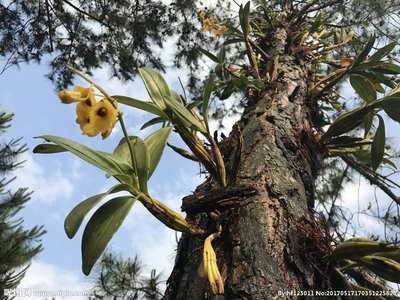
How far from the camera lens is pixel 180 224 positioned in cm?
106

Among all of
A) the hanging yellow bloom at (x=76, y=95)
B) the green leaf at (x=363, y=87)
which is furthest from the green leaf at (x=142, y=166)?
the green leaf at (x=363, y=87)

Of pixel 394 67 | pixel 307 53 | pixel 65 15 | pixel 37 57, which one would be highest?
pixel 65 15

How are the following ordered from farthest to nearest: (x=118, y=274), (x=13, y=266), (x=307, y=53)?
(x=13, y=266) < (x=118, y=274) < (x=307, y=53)

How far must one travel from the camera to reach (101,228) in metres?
0.90

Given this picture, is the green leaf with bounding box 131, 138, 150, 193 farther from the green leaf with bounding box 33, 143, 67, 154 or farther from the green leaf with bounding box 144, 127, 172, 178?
the green leaf with bounding box 33, 143, 67, 154

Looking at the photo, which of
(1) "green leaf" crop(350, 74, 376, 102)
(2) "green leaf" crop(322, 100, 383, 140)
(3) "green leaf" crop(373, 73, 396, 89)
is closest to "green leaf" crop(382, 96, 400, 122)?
(2) "green leaf" crop(322, 100, 383, 140)

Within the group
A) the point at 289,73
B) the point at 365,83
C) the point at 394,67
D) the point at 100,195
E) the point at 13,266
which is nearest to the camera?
the point at 100,195

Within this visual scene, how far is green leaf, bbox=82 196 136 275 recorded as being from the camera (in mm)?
880

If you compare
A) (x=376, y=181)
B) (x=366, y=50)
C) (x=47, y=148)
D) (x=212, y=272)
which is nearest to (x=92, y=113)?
(x=47, y=148)

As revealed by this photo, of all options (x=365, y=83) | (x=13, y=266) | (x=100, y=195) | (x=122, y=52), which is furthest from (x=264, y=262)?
(x=13, y=266)

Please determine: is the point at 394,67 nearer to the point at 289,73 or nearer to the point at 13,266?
the point at 289,73

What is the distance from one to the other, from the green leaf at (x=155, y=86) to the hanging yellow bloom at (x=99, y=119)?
227 mm

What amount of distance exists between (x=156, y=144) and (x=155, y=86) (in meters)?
0.26

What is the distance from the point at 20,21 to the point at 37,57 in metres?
0.37
